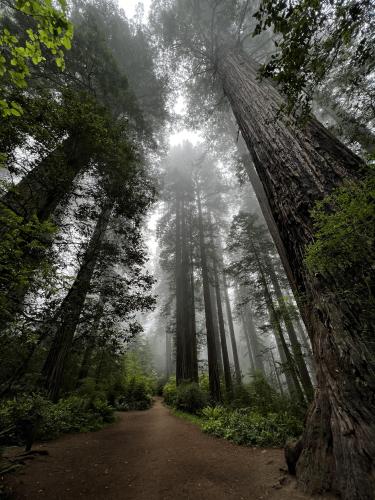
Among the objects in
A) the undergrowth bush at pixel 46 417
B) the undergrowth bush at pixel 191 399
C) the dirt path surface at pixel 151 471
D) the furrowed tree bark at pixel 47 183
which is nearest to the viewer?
the dirt path surface at pixel 151 471

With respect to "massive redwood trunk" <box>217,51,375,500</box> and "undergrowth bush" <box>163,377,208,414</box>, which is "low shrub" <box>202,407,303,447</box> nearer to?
"undergrowth bush" <box>163,377,208,414</box>

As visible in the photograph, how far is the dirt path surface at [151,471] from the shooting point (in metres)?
2.76

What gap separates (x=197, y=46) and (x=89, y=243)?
9.08 metres

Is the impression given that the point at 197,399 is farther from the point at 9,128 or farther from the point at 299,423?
the point at 9,128

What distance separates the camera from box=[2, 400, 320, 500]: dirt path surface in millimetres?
2762

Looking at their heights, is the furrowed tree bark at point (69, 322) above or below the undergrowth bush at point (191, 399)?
above

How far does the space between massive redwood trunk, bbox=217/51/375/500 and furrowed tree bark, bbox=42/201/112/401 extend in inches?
165

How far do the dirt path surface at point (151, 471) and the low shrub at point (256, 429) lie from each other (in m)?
0.34

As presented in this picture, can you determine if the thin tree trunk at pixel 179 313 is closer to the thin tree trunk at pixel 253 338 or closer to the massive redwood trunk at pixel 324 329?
the thin tree trunk at pixel 253 338

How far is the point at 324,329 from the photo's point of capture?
196 centimetres

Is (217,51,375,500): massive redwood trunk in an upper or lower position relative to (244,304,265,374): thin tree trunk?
lower

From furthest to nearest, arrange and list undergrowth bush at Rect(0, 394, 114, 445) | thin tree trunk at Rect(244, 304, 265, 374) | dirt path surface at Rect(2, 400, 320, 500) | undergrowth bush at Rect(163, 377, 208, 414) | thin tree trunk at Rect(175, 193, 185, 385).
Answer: thin tree trunk at Rect(244, 304, 265, 374) → thin tree trunk at Rect(175, 193, 185, 385) → undergrowth bush at Rect(163, 377, 208, 414) → undergrowth bush at Rect(0, 394, 114, 445) → dirt path surface at Rect(2, 400, 320, 500)

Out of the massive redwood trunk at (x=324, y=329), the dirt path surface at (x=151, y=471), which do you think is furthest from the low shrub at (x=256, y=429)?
the massive redwood trunk at (x=324, y=329)

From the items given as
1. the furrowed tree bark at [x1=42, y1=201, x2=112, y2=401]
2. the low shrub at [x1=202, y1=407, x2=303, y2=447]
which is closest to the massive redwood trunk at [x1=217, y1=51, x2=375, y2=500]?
the low shrub at [x1=202, y1=407, x2=303, y2=447]
